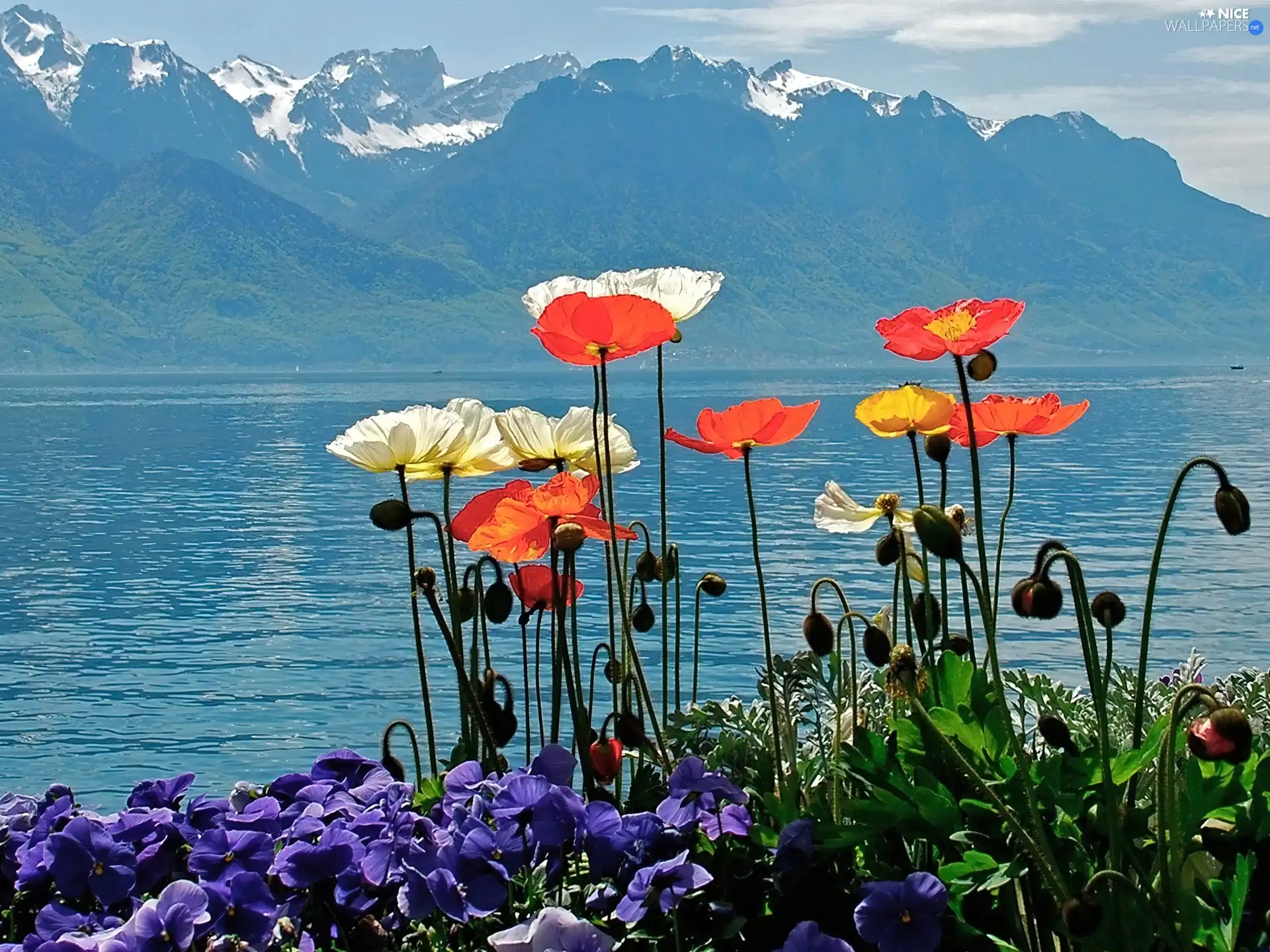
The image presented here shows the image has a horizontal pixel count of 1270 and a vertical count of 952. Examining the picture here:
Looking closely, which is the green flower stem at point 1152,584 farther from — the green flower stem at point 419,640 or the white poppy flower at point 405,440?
the white poppy flower at point 405,440

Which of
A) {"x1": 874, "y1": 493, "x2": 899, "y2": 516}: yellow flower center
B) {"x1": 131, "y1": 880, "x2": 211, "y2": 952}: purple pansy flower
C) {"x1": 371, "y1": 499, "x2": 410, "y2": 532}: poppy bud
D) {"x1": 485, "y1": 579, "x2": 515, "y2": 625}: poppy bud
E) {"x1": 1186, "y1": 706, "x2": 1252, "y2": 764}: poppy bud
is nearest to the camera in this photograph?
{"x1": 1186, "y1": 706, "x2": 1252, "y2": 764}: poppy bud

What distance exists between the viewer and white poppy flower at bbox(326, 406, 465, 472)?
3.10 meters

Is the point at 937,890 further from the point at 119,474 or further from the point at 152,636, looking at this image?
the point at 119,474

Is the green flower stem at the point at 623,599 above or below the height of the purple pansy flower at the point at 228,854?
above

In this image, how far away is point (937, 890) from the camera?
2.26m

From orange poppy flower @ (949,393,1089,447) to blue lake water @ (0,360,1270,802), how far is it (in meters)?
10.7

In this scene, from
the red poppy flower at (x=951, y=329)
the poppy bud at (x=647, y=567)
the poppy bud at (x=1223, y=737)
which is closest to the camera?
the poppy bud at (x=1223, y=737)

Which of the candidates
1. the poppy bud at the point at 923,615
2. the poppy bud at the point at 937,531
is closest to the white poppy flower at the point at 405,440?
the poppy bud at the point at 923,615

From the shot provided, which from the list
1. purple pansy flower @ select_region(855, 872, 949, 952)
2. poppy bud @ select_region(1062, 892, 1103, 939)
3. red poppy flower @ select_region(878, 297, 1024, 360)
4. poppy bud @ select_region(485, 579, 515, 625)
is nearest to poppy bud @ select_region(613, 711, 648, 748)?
poppy bud @ select_region(485, 579, 515, 625)

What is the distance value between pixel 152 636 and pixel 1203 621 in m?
13.5

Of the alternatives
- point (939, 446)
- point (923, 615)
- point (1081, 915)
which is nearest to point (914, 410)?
point (939, 446)

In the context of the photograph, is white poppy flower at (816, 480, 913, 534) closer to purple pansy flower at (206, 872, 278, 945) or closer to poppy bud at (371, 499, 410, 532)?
poppy bud at (371, 499, 410, 532)

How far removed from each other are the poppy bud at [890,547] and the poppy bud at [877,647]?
0.41ft

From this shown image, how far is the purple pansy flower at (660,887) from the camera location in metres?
2.25
